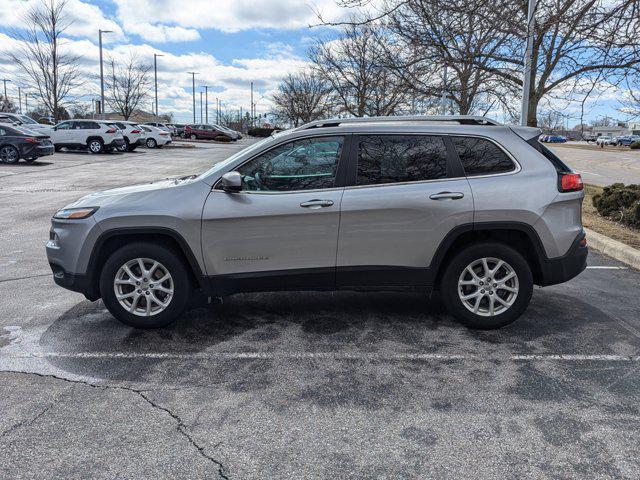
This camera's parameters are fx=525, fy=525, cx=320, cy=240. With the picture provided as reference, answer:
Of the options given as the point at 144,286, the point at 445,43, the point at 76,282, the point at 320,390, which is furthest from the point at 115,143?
the point at 320,390

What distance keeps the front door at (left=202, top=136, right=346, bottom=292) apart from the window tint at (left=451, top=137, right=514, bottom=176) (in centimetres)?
106

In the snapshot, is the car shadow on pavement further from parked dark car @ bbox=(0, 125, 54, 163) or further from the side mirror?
parked dark car @ bbox=(0, 125, 54, 163)

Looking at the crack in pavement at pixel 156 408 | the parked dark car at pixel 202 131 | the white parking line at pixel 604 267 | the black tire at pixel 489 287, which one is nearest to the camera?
the crack in pavement at pixel 156 408

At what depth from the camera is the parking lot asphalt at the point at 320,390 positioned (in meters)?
2.73

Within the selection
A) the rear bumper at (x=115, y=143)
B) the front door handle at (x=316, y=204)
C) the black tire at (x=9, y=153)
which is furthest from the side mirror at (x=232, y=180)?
the rear bumper at (x=115, y=143)

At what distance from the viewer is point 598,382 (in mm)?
3631

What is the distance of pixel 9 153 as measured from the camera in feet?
69.9

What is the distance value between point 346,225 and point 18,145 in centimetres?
2115

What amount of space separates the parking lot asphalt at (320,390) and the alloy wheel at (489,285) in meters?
0.24

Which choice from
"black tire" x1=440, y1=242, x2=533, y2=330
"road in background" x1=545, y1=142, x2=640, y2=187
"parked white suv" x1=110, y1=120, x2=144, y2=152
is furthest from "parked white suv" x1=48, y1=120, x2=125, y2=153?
"black tire" x1=440, y1=242, x2=533, y2=330

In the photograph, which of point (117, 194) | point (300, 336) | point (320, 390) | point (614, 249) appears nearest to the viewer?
point (320, 390)

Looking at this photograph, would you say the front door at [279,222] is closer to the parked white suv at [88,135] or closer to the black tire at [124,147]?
the parked white suv at [88,135]

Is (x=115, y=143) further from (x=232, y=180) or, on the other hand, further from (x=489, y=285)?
(x=489, y=285)

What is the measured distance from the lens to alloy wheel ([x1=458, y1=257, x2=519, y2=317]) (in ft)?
14.7
